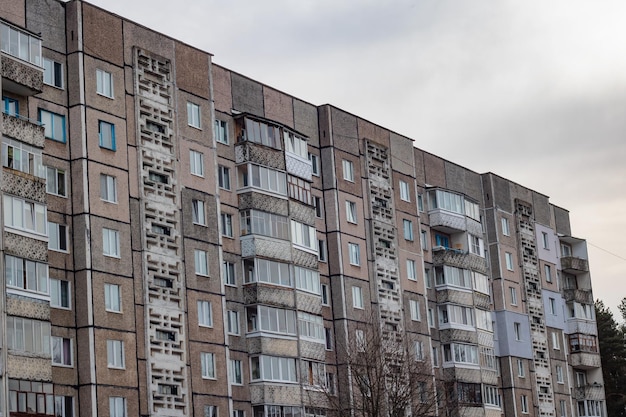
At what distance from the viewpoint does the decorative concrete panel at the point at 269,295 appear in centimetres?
6919

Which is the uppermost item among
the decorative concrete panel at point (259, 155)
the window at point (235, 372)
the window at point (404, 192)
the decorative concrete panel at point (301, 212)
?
the window at point (404, 192)

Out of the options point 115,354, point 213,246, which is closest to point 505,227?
point 213,246

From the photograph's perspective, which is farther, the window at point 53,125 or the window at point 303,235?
the window at point 303,235

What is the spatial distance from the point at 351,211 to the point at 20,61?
28.9 meters

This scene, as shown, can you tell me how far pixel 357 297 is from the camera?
7850 centimetres

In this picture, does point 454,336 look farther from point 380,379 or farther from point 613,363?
point 613,363

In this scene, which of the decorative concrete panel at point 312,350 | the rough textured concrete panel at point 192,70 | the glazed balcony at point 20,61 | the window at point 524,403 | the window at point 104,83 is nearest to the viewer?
the glazed balcony at point 20,61

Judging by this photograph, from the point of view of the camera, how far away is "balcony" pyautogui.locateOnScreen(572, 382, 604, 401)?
10256cm

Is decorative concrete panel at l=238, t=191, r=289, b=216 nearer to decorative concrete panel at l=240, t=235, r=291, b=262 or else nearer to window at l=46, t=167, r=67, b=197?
decorative concrete panel at l=240, t=235, r=291, b=262

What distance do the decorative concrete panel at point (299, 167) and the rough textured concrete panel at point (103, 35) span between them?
46.3 feet

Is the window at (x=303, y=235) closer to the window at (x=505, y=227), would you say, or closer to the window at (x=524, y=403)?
the window at (x=505, y=227)

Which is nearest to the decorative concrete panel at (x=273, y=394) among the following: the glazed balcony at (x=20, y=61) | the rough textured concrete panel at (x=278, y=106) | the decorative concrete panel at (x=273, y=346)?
the decorative concrete panel at (x=273, y=346)

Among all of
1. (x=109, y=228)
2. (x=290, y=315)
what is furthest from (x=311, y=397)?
(x=109, y=228)

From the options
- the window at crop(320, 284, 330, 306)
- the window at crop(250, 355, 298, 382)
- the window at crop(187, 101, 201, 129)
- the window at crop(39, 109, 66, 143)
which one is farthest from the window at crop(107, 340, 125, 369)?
the window at crop(320, 284, 330, 306)
